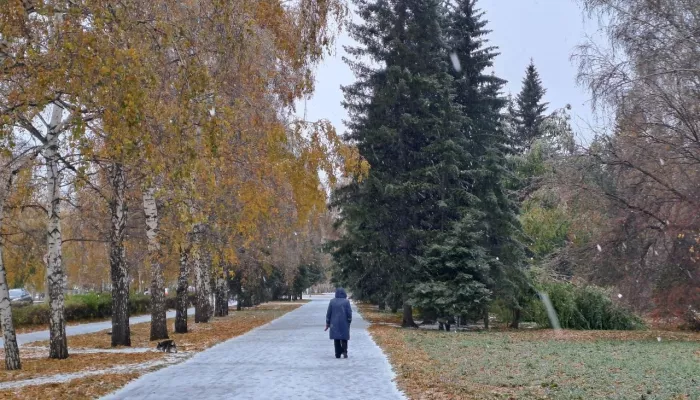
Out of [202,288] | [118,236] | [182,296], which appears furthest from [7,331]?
[202,288]

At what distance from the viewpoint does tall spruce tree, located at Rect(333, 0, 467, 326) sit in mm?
29266

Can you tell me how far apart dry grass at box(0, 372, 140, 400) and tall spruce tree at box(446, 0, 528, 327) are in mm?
18410

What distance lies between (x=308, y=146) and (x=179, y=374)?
20.8 feet

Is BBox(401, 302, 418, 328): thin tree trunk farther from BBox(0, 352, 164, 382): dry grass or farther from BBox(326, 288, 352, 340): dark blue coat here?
BBox(0, 352, 164, 382): dry grass

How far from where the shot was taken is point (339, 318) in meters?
16.1

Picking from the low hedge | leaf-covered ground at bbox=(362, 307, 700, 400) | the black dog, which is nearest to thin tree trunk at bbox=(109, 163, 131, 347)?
the black dog

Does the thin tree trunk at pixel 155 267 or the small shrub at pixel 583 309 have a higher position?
the thin tree trunk at pixel 155 267

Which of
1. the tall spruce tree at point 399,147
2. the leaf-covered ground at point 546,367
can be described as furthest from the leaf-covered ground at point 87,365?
the tall spruce tree at point 399,147

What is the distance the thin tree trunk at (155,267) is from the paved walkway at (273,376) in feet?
11.9

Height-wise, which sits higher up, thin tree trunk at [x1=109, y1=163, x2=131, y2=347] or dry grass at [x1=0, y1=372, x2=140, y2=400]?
thin tree trunk at [x1=109, y1=163, x2=131, y2=347]

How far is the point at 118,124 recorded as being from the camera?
27.9ft

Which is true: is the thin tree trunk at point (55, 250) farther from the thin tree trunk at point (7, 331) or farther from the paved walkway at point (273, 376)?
the paved walkway at point (273, 376)

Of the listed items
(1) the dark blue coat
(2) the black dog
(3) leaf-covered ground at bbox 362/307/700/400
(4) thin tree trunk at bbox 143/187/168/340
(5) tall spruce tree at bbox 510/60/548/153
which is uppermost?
(5) tall spruce tree at bbox 510/60/548/153

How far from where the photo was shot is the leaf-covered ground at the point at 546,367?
10641 mm
